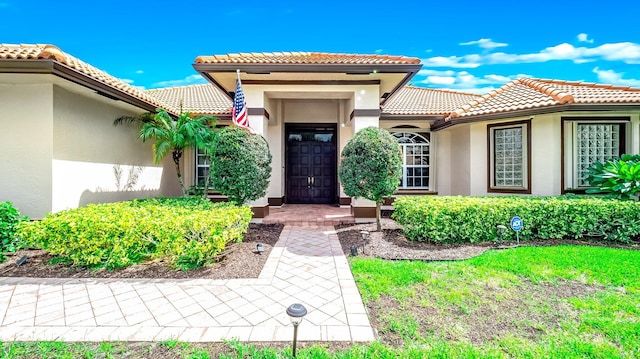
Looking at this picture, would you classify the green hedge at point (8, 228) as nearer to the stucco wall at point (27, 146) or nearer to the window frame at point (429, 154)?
the stucco wall at point (27, 146)

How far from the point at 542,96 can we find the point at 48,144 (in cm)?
1208

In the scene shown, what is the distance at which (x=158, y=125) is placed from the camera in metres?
7.68

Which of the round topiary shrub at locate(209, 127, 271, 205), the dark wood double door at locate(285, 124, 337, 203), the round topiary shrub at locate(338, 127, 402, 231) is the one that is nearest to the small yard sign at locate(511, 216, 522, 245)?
the round topiary shrub at locate(338, 127, 402, 231)

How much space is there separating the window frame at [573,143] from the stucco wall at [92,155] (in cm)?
1220

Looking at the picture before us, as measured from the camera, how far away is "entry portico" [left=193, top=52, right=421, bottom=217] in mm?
7117

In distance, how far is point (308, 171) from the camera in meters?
11.1

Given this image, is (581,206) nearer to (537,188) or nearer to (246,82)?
(537,188)

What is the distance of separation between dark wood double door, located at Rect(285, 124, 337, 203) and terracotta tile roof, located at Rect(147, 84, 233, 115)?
2.88 meters

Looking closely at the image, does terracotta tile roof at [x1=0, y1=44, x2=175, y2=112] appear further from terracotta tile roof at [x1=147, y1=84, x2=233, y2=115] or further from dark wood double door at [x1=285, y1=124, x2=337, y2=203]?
dark wood double door at [x1=285, y1=124, x2=337, y2=203]

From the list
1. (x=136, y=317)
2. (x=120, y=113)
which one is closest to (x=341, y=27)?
(x=120, y=113)

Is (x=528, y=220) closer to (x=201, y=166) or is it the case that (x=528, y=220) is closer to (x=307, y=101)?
(x=307, y=101)

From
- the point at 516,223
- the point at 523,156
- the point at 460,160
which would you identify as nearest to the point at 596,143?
the point at 523,156

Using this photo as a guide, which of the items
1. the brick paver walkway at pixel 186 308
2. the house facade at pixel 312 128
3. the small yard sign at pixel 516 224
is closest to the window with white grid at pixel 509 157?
the house facade at pixel 312 128

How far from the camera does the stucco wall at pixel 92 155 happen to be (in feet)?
18.2
